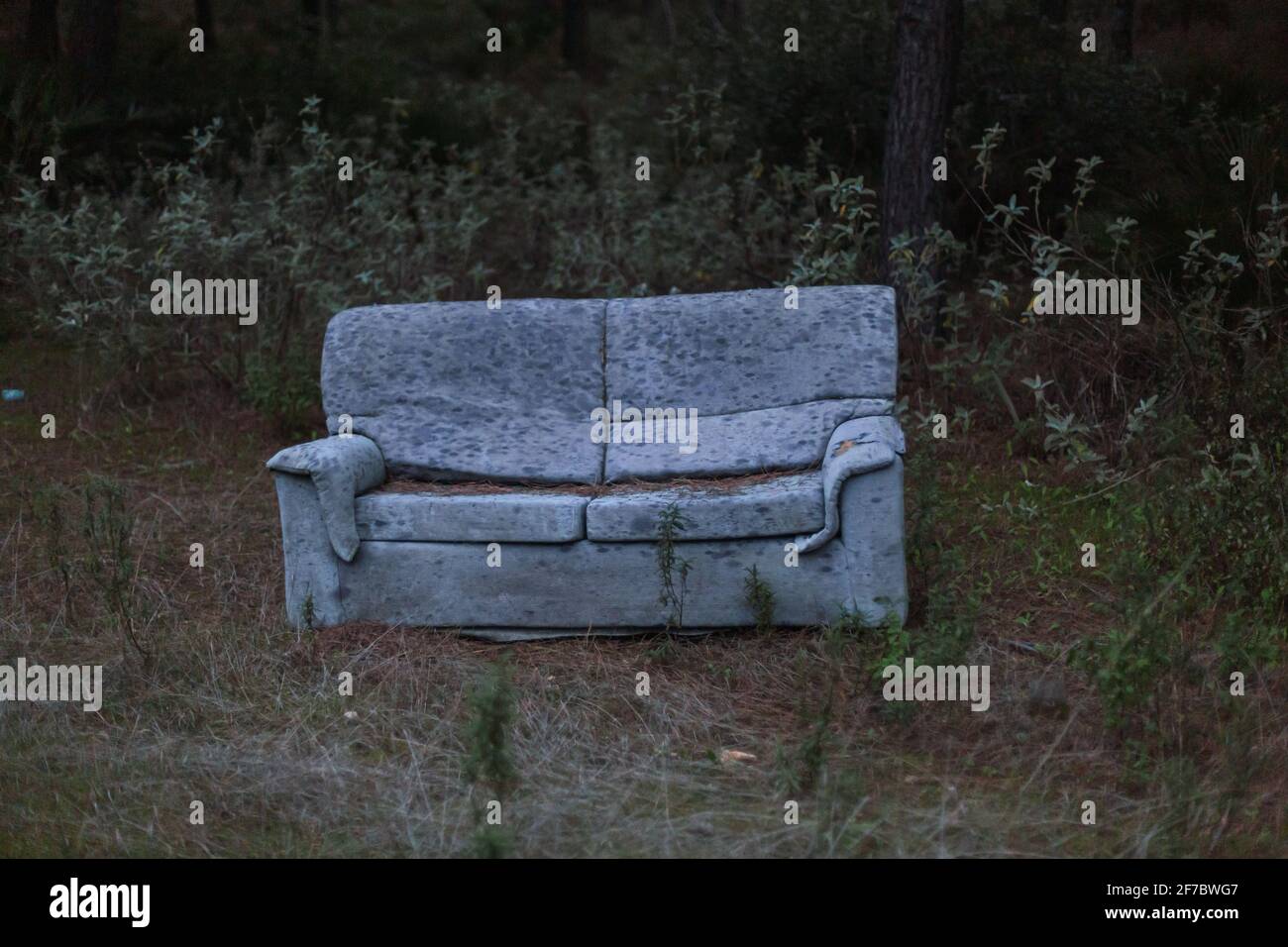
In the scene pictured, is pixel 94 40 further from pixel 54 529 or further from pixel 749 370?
pixel 749 370

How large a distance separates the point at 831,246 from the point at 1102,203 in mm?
1402

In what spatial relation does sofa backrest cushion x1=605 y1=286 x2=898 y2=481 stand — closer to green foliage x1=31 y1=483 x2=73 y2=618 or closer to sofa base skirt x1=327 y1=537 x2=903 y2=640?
sofa base skirt x1=327 y1=537 x2=903 y2=640

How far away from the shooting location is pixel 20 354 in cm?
804

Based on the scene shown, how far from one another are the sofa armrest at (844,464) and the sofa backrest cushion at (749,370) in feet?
1.05

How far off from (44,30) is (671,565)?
7257 millimetres

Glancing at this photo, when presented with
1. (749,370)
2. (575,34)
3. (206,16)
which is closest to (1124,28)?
(749,370)

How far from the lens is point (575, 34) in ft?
54.4

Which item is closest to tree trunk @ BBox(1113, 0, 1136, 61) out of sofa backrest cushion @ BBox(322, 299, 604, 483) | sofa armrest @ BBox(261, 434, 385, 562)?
sofa backrest cushion @ BBox(322, 299, 604, 483)

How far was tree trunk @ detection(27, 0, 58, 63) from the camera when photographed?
358 inches

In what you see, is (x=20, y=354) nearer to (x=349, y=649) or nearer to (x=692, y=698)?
(x=349, y=649)

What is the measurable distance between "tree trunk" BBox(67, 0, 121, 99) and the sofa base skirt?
242 inches

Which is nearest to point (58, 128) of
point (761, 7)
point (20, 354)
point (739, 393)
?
point (20, 354)

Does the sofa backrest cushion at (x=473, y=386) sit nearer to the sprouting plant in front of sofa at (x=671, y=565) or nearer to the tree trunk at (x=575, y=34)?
the sprouting plant in front of sofa at (x=671, y=565)

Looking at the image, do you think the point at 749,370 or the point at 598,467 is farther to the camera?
the point at 749,370
